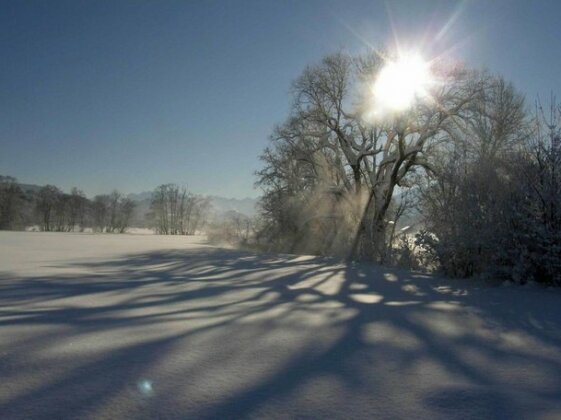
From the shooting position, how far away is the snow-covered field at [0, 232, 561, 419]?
207cm

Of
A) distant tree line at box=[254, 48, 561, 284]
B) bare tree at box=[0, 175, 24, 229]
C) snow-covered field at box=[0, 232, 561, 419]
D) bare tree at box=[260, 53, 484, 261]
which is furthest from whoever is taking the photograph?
bare tree at box=[0, 175, 24, 229]

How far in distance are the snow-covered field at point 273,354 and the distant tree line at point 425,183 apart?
64.6 inches

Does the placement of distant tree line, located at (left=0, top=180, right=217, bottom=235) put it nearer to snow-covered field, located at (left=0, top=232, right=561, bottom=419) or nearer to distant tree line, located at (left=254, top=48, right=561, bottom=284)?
distant tree line, located at (left=254, top=48, right=561, bottom=284)

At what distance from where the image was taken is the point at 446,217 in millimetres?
8633

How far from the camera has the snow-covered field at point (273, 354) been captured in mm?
2072

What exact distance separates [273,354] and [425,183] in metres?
11.8

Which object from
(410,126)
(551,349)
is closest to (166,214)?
(410,126)

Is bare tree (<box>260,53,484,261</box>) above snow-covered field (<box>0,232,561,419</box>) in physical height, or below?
above

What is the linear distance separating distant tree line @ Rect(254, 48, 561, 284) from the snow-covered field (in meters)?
1.64

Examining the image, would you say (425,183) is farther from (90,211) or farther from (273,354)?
(90,211)

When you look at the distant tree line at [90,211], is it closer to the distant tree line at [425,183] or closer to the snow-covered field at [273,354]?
the distant tree line at [425,183]

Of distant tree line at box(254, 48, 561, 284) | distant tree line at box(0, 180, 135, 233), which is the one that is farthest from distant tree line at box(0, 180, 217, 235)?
distant tree line at box(254, 48, 561, 284)

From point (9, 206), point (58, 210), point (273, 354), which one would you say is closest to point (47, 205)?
point (58, 210)

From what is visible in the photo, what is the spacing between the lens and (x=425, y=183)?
13.4 meters
